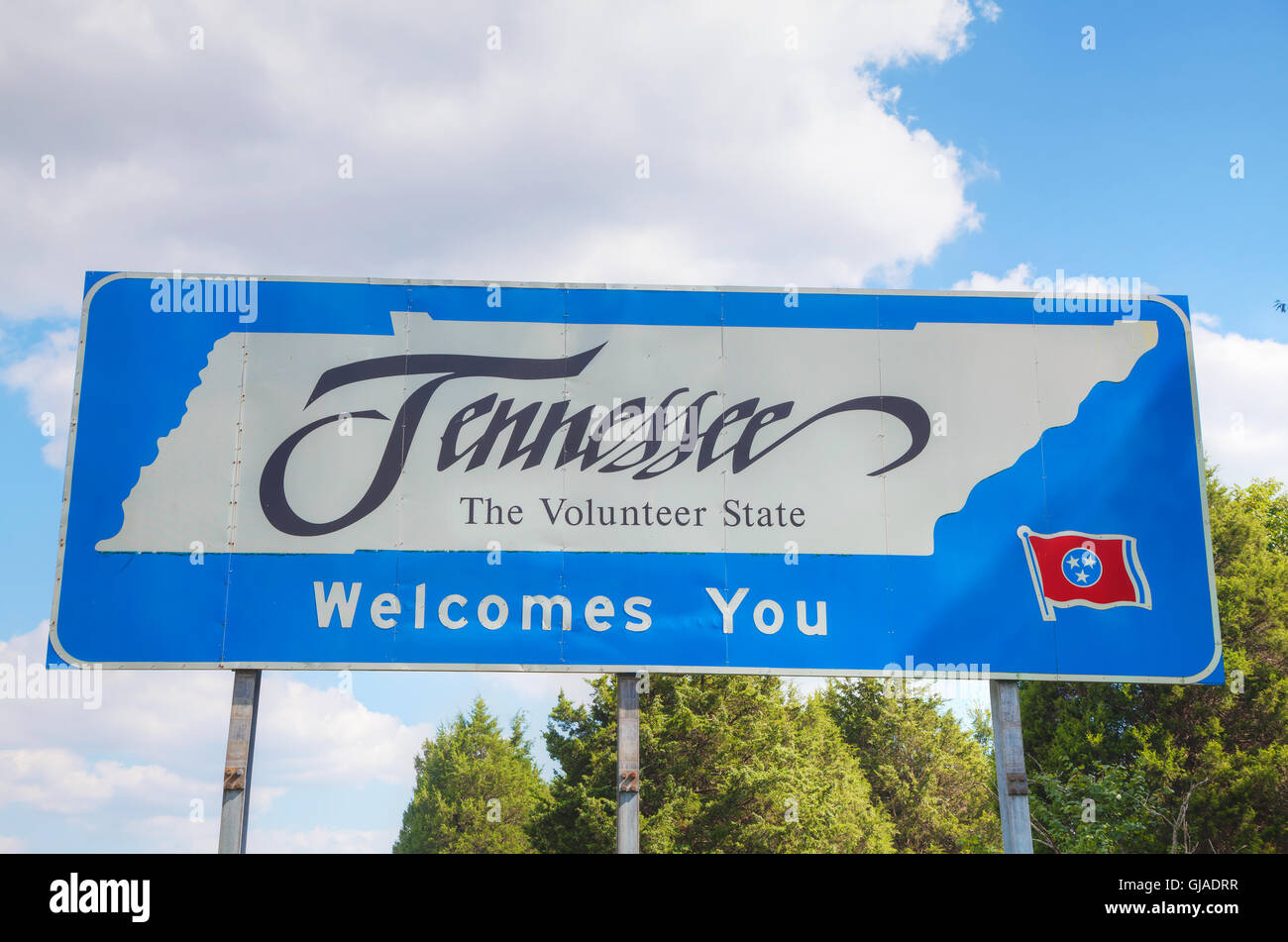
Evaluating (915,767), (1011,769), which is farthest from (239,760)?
(915,767)

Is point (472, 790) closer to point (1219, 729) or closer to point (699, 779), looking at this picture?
point (699, 779)

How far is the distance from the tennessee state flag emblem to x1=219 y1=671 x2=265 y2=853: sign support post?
8373mm

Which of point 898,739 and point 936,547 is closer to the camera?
point 936,547

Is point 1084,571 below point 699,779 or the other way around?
the other way around

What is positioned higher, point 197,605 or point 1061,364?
point 1061,364

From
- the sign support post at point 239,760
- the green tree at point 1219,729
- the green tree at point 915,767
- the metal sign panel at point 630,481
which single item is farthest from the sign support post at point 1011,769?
the green tree at point 915,767

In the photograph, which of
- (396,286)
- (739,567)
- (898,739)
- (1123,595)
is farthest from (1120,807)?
(898,739)

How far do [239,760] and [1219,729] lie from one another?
27.7 metres

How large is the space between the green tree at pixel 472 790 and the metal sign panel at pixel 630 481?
41.3 m

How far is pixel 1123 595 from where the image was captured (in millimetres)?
11203

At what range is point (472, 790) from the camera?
55.5 meters

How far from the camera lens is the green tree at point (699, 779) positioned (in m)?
33.6
